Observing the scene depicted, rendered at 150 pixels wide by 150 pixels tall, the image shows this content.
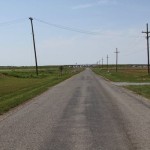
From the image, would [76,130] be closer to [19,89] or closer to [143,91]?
[143,91]

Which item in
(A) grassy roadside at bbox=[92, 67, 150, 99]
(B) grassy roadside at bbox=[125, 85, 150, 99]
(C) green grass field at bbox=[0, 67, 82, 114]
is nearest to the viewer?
(C) green grass field at bbox=[0, 67, 82, 114]

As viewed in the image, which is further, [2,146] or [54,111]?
[54,111]

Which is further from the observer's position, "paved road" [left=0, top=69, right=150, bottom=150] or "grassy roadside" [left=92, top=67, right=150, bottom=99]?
"grassy roadside" [left=92, top=67, right=150, bottom=99]

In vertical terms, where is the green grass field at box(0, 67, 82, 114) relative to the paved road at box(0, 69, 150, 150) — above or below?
below

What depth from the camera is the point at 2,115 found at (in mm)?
16547

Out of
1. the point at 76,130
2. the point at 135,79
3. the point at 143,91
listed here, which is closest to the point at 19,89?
the point at 143,91

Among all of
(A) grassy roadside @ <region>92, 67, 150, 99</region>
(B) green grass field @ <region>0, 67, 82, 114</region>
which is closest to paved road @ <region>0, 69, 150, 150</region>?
(B) green grass field @ <region>0, 67, 82, 114</region>

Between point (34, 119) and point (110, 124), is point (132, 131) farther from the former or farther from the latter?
point (34, 119)

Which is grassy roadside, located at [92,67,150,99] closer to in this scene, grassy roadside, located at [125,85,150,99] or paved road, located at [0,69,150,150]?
grassy roadside, located at [125,85,150,99]

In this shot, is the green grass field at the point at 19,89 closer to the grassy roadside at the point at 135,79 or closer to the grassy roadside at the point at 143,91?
Answer: the grassy roadside at the point at 143,91

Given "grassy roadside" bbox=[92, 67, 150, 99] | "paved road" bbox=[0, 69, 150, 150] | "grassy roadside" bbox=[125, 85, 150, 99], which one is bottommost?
"grassy roadside" bbox=[92, 67, 150, 99]

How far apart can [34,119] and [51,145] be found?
16.8 feet

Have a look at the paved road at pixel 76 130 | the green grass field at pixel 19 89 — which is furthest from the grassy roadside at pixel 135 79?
the paved road at pixel 76 130

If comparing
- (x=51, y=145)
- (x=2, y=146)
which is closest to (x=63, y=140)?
(x=51, y=145)
